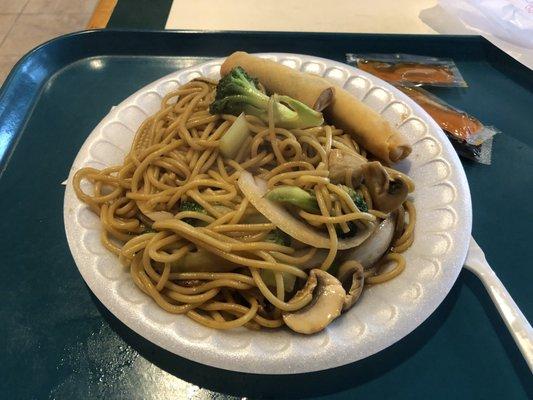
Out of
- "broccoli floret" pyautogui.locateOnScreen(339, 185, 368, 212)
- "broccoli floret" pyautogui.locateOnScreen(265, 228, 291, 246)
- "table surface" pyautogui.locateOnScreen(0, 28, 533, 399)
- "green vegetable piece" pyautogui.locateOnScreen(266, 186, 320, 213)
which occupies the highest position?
"broccoli floret" pyautogui.locateOnScreen(339, 185, 368, 212)

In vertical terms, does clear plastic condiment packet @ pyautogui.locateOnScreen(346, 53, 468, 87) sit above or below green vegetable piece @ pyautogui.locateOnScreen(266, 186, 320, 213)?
above

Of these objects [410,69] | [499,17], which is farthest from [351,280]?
[499,17]

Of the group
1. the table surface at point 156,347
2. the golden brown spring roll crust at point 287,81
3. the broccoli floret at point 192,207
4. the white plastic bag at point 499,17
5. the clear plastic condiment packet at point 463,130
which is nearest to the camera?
the table surface at point 156,347

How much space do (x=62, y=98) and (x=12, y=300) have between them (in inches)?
50.8

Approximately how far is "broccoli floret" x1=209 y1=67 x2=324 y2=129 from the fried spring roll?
0.31ft

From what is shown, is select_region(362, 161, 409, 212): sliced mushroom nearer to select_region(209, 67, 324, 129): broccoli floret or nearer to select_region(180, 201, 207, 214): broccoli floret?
select_region(209, 67, 324, 129): broccoli floret

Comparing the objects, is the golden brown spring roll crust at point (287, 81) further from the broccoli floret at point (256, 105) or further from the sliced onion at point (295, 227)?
the sliced onion at point (295, 227)

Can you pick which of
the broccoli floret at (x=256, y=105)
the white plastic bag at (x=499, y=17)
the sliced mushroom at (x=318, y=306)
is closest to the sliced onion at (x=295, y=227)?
the sliced mushroom at (x=318, y=306)

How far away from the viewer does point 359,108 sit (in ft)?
6.51

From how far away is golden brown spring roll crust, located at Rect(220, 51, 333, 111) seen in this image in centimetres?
194

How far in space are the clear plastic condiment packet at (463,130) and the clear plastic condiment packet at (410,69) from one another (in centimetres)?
24

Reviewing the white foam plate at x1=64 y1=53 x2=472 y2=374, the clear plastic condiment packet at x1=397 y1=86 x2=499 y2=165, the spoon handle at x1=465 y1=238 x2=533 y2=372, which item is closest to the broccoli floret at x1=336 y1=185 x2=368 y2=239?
the white foam plate at x1=64 y1=53 x2=472 y2=374

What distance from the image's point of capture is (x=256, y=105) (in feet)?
6.07

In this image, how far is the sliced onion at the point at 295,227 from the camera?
152 centimetres
